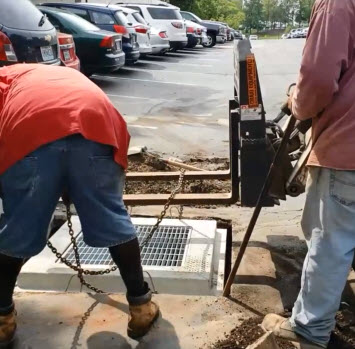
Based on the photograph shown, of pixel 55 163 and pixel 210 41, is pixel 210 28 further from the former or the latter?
pixel 55 163

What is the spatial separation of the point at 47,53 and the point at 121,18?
8910 mm

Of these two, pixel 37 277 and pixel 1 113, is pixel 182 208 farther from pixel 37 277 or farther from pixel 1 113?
pixel 1 113

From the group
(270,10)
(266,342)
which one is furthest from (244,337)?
(270,10)

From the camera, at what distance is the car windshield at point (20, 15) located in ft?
22.3

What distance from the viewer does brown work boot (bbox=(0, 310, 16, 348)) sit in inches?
120

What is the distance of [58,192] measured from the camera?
2844 mm

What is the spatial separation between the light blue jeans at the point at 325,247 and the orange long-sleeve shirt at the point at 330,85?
106 millimetres

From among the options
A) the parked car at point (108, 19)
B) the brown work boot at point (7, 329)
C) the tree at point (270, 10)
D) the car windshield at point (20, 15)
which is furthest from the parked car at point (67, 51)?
the tree at point (270, 10)

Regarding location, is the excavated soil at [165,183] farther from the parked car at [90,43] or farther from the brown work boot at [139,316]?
the parked car at [90,43]

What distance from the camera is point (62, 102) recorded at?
9.08ft

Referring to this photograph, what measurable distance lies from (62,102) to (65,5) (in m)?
13.8

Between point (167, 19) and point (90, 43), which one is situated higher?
point (90, 43)

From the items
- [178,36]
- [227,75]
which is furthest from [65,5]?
[178,36]

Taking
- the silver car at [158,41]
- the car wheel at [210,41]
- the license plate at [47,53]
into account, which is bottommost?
the car wheel at [210,41]
